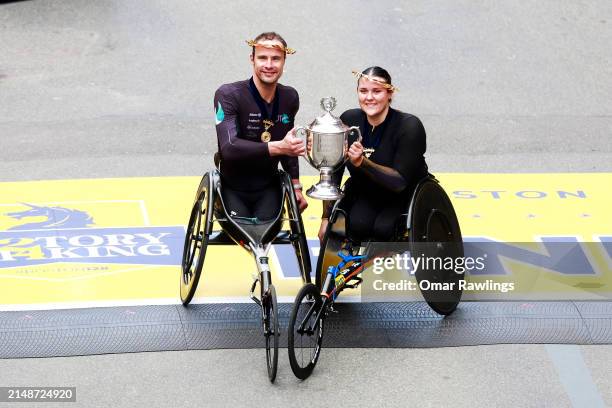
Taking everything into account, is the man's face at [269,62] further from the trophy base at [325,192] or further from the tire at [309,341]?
the tire at [309,341]

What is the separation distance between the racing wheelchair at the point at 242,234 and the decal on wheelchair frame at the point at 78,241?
990 mm

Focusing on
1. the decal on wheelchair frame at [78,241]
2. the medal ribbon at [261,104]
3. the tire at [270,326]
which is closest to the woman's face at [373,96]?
the medal ribbon at [261,104]

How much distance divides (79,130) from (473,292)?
5758 millimetres

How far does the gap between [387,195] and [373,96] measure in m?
0.77

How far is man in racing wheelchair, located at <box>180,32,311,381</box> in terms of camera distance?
7.48 m

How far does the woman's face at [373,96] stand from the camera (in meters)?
7.33

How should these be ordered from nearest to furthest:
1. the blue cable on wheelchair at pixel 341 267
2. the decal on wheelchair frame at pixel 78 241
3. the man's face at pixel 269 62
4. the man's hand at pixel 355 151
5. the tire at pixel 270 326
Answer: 1. the tire at pixel 270 326
2. the man's hand at pixel 355 151
3. the blue cable on wheelchair at pixel 341 267
4. the man's face at pixel 269 62
5. the decal on wheelchair frame at pixel 78 241

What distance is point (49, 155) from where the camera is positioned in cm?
1165

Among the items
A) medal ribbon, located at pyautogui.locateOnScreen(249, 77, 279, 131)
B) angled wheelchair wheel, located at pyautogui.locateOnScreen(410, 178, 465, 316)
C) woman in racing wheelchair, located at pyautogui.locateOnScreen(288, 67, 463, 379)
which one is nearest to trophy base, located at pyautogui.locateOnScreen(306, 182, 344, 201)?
woman in racing wheelchair, located at pyautogui.locateOnScreen(288, 67, 463, 379)

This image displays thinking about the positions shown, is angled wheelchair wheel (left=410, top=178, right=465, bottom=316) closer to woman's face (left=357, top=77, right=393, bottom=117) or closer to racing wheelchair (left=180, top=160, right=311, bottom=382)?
woman's face (left=357, top=77, right=393, bottom=117)

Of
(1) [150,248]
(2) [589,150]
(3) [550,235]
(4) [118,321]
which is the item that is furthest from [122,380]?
(2) [589,150]

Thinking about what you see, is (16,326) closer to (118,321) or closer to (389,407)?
(118,321)

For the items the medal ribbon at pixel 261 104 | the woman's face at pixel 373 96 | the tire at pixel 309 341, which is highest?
the woman's face at pixel 373 96

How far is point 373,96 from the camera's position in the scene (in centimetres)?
736
